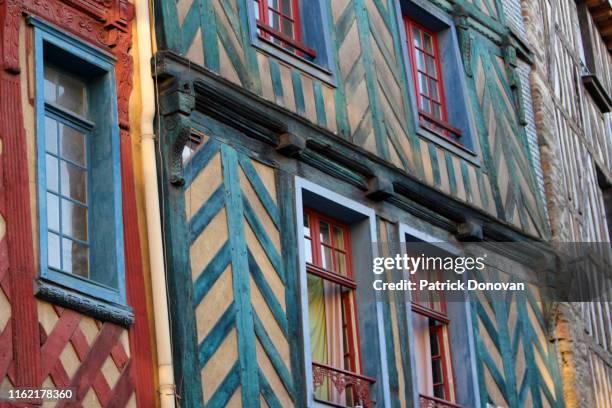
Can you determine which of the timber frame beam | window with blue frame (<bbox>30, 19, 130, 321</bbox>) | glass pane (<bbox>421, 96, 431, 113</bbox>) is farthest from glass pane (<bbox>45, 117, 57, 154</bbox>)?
glass pane (<bbox>421, 96, 431, 113</bbox>)

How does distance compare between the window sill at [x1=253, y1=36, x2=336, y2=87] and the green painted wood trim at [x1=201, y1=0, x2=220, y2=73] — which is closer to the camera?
the green painted wood trim at [x1=201, y1=0, x2=220, y2=73]

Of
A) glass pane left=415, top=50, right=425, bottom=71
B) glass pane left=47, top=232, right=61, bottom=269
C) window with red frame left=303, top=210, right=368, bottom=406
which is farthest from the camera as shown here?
glass pane left=415, top=50, right=425, bottom=71

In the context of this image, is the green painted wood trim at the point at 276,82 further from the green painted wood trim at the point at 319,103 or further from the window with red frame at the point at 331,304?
the window with red frame at the point at 331,304

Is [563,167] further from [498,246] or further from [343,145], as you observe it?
[343,145]

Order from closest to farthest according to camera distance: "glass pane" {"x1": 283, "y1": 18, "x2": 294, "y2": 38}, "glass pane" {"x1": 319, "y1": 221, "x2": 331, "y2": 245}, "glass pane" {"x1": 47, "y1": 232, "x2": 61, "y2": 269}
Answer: "glass pane" {"x1": 47, "y1": 232, "x2": 61, "y2": 269}, "glass pane" {"x1": 319, "y1": 221, "x2": 331, "y2": 245}, "glass pane" {"x1": 283, "y1": 18, "x2": 294, "y2": 38}

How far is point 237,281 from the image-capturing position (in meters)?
10.5

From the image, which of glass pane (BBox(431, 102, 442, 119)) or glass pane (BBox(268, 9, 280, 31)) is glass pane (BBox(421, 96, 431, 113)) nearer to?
glass pane (BBox(431, 102, 442, 119))

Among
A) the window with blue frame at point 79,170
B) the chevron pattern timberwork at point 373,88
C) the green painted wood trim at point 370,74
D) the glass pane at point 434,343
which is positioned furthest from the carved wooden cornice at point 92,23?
the glass pane at point 434,343

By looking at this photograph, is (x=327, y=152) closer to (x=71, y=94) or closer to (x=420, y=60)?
(x=71, y=94)

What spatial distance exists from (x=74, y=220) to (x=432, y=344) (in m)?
4.11

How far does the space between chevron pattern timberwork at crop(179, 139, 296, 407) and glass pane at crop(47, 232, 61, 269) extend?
3.40 ft

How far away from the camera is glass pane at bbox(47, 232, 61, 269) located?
A: 367 inches

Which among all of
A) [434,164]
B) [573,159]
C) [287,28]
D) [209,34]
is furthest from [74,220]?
[573,159]

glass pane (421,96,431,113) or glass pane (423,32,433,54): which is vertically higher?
glass pane (423,32,433,54)
